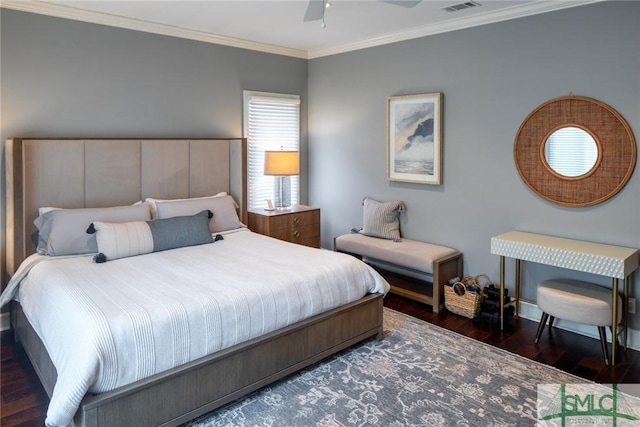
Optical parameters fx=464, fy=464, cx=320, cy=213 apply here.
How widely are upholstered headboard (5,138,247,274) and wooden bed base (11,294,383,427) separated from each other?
0.81m

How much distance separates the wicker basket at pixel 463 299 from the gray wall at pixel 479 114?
1.15 ft

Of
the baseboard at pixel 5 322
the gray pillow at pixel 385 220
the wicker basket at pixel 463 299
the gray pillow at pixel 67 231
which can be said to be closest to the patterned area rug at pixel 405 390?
the wicker basket at pixel 463 299

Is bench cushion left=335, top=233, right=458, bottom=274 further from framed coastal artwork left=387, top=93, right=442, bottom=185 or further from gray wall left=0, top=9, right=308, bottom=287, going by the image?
gray wall left=0, top=9, right=308, bottom=287

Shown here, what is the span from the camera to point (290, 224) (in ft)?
16.2

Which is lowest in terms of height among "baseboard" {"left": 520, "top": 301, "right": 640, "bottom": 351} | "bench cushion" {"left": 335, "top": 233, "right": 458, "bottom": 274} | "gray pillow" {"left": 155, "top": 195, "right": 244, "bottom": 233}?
"baseboard" {"left": 520, "top": 301, "right": 640, "bottom": 351}

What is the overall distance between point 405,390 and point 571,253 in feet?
5.14

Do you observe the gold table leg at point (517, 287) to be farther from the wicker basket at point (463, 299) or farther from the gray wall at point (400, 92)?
the wicker basket at point (463, 299)

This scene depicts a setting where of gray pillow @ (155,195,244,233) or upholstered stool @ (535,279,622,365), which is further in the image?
gray pillow @ (155,195,244,233)

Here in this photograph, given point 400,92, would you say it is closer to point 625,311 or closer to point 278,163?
point 278,163

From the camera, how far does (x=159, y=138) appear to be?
4.42 meters

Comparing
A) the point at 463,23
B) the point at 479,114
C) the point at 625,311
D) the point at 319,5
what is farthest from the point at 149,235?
the point at 625,311

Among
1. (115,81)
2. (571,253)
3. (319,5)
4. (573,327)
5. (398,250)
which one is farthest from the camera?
(398,250)

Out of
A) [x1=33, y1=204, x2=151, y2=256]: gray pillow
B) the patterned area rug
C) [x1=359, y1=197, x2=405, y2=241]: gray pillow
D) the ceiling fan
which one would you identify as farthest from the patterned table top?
[x1=33, y1=204, x2=151, y2=256]: gray pillow

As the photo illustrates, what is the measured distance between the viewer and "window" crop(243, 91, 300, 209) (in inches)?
204
